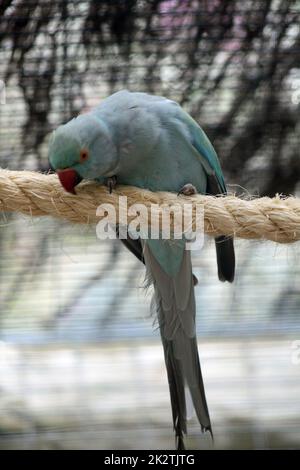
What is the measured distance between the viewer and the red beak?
0.87 m

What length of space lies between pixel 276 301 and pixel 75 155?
0.78m

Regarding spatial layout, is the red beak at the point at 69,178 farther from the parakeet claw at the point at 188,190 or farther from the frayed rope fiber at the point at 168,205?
the parakeet claw at the point at 188,190

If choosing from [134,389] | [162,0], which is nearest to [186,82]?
[162,0]

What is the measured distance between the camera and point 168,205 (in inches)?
34.8

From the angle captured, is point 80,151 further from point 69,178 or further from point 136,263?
point 136,263

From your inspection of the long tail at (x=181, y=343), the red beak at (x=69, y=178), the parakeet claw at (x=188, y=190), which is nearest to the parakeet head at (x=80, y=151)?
the red beak at (x=69, y=178)

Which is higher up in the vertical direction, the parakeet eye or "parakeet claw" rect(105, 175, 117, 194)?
the parakeet eye

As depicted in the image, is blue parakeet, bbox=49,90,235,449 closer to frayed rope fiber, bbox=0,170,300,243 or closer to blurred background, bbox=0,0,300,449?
frayed rope fiber, bbox=0,170,300,243

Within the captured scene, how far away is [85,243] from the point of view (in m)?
1.46

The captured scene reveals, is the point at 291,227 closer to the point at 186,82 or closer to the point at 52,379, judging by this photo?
the point at 186,82

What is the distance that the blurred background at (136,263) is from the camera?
1.39 metres

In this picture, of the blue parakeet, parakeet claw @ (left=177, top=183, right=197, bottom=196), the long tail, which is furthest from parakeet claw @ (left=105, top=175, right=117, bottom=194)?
the long tail
